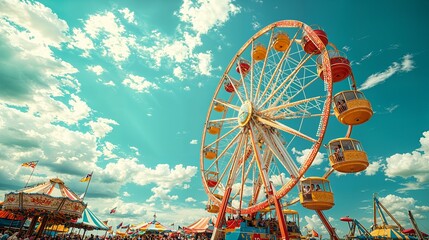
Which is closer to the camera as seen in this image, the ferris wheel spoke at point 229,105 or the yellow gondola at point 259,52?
the yellow gondola at point 259,52

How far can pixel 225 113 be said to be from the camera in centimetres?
2631

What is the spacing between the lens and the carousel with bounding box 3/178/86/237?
1681 centimetres

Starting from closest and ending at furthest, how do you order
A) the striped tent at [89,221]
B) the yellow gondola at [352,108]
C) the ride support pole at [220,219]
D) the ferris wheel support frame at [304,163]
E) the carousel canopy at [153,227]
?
1. the yellow gondola at [352,108]
2. the ferris wheel support frame at [304,163]
3. the ride support pole at [220,219]
4. the striped tent at [89,221]
5. the carousel canopy at [153,227]

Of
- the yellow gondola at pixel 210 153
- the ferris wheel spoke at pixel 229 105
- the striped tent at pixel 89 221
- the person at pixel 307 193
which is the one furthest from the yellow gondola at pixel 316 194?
the striped tent at pixel 89 221

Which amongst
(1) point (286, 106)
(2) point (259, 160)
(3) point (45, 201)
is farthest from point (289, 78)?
(3) point (45, 201)

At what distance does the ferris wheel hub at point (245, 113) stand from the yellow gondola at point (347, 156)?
669cm

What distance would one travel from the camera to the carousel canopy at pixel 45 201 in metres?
16.8

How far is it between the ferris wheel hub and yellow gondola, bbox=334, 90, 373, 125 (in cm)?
648

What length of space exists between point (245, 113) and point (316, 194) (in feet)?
27.2

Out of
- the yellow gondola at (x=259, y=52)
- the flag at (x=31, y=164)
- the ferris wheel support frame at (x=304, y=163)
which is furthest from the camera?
the flag at (x=31, y=164)

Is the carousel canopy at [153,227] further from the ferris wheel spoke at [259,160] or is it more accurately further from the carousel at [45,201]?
the ferris wheel spoke at [259,160]

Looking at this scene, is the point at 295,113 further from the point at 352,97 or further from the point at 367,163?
the point at 367,163

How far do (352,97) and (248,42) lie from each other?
11839mm

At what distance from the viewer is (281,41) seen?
1864 centimetres
